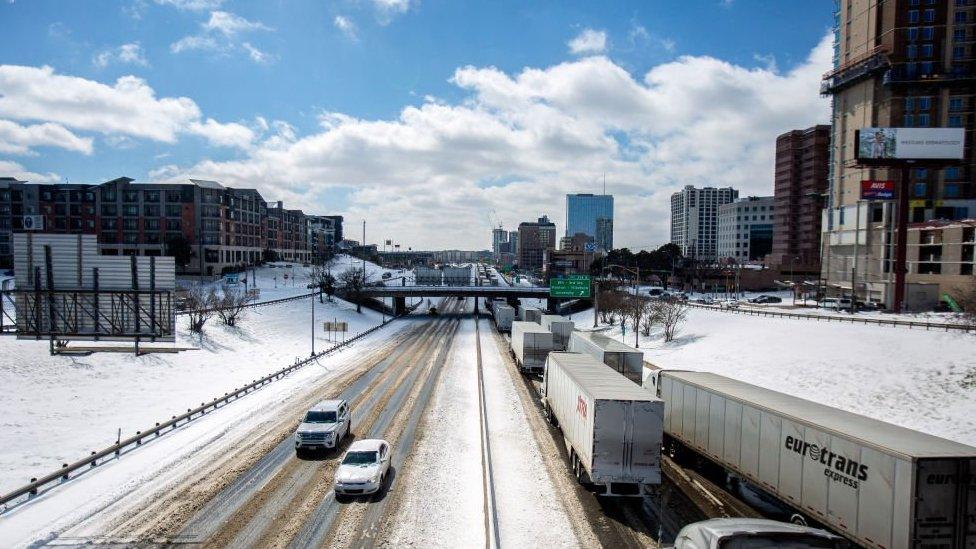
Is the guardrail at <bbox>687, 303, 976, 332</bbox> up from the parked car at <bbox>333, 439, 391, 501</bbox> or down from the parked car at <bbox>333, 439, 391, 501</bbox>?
up

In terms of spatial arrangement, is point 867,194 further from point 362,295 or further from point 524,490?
point 362,295

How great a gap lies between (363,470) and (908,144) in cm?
7207

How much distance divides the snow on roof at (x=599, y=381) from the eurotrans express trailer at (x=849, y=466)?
2908 mm

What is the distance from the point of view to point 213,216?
10081 cm

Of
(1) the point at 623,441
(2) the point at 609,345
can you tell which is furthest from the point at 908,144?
(1) the point at 623,441

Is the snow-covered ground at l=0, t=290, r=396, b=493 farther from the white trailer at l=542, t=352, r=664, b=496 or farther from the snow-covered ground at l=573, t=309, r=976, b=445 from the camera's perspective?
the snow-covered ground at l=573, t=309, r=976, b=445

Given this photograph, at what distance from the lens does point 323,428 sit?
2039 cm

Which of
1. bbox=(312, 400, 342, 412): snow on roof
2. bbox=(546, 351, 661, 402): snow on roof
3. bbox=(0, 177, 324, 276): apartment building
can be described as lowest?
bbox=(312, 400, 342, 412): snow on roof

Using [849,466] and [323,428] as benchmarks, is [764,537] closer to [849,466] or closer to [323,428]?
[849,466]

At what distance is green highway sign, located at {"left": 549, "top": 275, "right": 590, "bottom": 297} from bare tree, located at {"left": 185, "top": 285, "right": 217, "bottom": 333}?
4096cm

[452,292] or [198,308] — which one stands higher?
[198,308]

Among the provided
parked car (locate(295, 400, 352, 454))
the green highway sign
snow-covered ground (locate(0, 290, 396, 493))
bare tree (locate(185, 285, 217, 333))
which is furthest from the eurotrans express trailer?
the green highway sign

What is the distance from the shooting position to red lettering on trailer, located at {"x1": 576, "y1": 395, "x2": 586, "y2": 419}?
16.6 metres

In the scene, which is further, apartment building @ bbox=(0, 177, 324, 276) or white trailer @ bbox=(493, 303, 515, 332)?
apartment building @ bbox=(0, 177, 324, 276)
